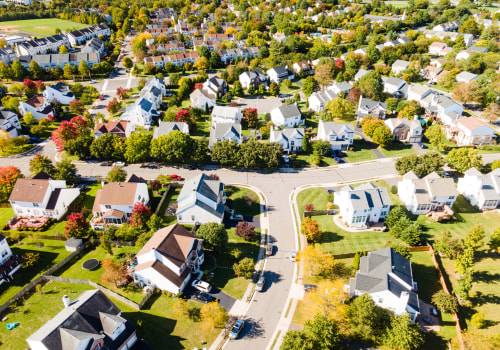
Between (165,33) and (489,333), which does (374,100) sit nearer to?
(489,333)

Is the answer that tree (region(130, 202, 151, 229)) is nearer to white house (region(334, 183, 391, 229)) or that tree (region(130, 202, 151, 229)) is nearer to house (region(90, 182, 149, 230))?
house (region(90, 182, 149, 230))

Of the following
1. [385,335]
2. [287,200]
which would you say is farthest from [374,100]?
[385,335]

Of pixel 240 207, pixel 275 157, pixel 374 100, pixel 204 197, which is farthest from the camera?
pixel 374 100

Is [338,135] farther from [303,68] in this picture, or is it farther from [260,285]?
[303,68]

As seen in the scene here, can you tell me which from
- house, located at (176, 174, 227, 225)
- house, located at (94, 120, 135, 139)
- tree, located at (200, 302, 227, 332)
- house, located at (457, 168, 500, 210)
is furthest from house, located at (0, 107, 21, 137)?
house, located at (457, 168, 500, 210)

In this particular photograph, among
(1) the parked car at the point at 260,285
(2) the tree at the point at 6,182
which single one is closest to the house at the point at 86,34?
(2) the tree at the point at 6,182
